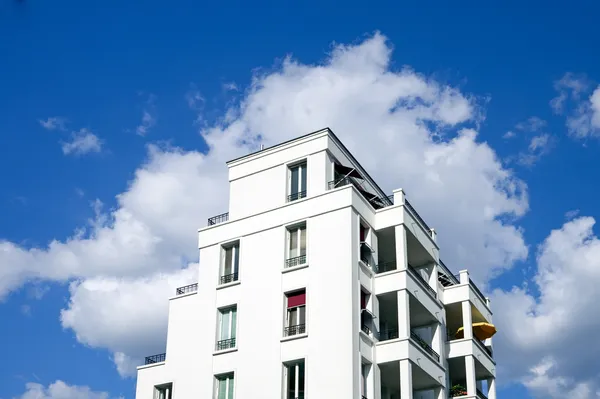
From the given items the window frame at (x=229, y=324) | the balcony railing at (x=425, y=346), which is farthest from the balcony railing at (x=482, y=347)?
the window frame at (x=229, y=324)

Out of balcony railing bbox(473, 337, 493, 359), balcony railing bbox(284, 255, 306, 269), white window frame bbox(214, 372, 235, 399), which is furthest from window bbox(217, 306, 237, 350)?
balcony railing bbox(473, 337, 493, 359)

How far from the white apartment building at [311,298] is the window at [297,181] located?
62 mm

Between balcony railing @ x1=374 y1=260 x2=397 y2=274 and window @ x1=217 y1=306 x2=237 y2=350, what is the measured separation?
25.3ft

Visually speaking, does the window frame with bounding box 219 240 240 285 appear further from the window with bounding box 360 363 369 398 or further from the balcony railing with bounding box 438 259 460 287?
the balcony railing with bounding box 438 259 460 287

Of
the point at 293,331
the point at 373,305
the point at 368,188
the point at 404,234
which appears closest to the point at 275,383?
the point at 293,331

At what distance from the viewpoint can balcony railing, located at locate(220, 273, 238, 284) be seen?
51.0 metres

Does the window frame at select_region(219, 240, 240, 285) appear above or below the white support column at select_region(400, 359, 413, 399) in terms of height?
above

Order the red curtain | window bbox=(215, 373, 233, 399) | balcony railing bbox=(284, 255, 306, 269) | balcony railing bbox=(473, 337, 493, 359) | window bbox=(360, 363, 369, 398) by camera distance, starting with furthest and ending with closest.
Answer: balcony railing bbox=(473, 337, 493, 359) → balcony railing bbox=(284, 255, 306, 269) → window bbox=(215, 373, 233, 399) → the red curtain → window bbox=(360, 363, 369, 398)

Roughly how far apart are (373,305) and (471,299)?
1083cm

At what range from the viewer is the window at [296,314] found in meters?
47.1

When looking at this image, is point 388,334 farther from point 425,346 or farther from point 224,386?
point 224,386

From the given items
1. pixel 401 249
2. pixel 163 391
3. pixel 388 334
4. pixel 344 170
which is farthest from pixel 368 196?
pixel 163 391

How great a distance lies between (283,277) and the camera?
48656 mm

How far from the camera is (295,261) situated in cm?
4894
